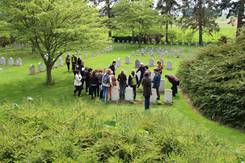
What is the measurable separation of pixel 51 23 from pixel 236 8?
106 feet

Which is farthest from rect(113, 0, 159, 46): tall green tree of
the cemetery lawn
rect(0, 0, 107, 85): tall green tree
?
rect(0, 0, 107, 85): tall green tree

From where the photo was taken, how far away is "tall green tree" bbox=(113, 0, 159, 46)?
42.3 meters

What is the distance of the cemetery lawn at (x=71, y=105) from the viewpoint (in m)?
7.54

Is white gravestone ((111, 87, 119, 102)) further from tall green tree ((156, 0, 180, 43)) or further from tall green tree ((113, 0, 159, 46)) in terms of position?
Answer: tall green tree ((156, 0, 180, 43))

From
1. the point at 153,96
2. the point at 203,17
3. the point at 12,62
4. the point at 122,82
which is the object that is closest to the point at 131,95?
the point at 122,82

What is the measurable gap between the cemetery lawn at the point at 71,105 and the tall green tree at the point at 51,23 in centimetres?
270

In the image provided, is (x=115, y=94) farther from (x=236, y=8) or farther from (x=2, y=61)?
(x=236, y=8)

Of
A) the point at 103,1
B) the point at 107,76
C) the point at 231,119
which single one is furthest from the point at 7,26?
the point at 103,1

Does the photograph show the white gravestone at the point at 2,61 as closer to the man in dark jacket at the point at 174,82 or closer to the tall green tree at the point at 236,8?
the man in dark jacket at the point at 174,82

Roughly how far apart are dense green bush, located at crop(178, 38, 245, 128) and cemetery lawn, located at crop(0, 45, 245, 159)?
48 centimetres

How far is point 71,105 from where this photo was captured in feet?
27.3

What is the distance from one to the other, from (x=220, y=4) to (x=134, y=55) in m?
19.2

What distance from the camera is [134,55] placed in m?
33.2

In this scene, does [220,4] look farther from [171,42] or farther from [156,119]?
[156,119]
